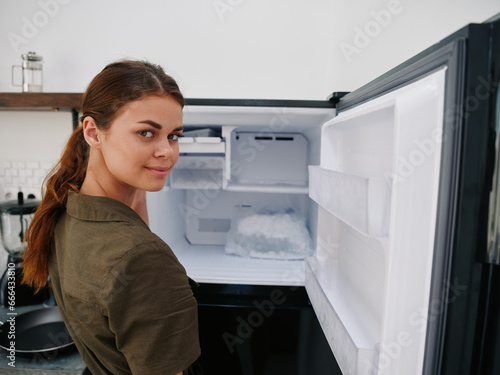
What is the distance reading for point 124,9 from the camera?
153 centimetres

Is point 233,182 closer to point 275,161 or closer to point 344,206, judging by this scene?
point 275,161

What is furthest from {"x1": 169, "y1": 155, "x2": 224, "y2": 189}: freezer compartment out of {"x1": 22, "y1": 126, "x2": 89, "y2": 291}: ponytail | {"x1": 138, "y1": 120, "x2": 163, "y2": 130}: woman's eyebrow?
{"x1": 138, "y1": 120, "x2": 163, "y2": 130}: woman's eyebrow

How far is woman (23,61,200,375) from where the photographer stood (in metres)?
0.53

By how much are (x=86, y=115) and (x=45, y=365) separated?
829 mm

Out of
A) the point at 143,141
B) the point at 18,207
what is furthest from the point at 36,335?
the point at 143,141

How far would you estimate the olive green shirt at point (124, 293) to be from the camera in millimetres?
519

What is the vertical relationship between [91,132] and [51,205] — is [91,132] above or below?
above

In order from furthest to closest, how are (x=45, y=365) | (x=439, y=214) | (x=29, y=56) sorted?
(x=29, y=56) < (x=45, y=365) < (x=439, y=214)

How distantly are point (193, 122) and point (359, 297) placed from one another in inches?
33.4

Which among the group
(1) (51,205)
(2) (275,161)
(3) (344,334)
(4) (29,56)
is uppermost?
(4) (29,56)

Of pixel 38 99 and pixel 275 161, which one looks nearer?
pixel 38 99

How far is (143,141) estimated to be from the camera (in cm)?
62

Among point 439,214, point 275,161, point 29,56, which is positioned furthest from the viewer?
point 275,161

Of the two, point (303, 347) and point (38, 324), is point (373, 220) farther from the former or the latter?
point (38, 324)
